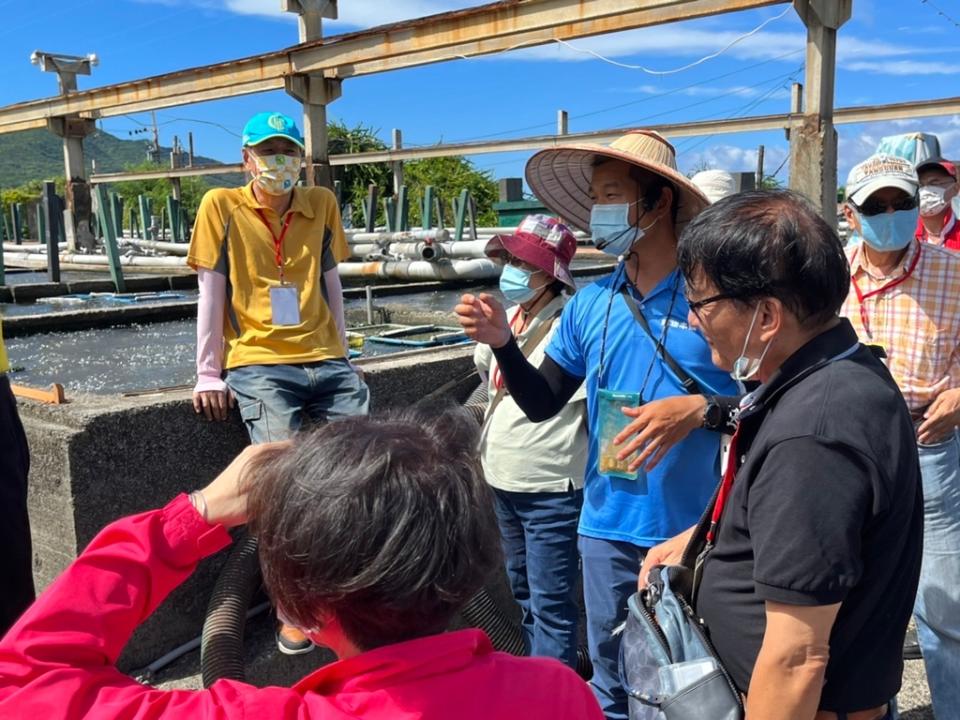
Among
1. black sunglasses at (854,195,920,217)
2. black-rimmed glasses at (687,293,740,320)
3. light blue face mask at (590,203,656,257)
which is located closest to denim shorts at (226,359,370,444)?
light blue face mask at (590,203,656,257)

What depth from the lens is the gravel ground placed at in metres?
3.26

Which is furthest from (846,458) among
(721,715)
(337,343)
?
(337,343)

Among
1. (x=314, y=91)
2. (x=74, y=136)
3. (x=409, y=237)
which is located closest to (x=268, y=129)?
(x=314, y=91)

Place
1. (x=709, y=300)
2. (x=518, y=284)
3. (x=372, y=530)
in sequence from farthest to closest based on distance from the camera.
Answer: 1. (x=518, y=284)
2. (x=709, y=300)
3. (x=372, y=530)

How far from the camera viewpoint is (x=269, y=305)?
350cm

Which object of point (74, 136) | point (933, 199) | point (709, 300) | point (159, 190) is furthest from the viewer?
point (159, 190)

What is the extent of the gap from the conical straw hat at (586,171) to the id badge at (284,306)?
105 centimetres

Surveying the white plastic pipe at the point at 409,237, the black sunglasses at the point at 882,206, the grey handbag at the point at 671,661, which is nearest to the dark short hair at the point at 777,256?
the grey handbag at the point at 671,661

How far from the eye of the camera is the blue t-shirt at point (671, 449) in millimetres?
2496

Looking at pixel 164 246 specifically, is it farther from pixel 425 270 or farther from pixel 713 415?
pixel 713 415

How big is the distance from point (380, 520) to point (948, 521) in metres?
2.52

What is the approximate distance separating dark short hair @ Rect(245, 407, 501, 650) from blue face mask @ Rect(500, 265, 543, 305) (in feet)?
7.37

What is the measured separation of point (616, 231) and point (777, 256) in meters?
1.04

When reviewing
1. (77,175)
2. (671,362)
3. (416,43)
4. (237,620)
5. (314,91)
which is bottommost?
(237,620)
